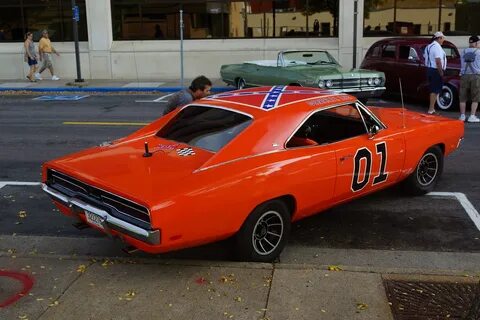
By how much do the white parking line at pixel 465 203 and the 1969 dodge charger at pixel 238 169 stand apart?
734 millimetres

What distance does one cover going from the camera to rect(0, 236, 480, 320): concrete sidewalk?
3.95 meters

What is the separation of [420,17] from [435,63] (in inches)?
365

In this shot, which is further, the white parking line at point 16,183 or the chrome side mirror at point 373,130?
the white parking line at point 16,183

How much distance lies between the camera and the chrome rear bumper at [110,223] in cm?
407

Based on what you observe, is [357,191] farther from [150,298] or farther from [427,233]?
[150,298]

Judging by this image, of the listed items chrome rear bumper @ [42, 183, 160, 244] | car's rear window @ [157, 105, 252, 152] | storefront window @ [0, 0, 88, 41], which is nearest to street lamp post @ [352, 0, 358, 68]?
storefront window @ [0, 0, 88, 41]

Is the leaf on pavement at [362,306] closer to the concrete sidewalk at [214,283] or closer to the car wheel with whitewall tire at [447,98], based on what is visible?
the concrete sidewalk at [214,283]

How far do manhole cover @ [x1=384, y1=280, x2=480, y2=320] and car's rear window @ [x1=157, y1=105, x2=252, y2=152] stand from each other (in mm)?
1802

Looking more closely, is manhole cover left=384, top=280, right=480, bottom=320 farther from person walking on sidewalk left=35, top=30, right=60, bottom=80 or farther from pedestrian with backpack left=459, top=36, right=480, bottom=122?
person walking on sidewalk left=35, top=30, right=60, bottom=80

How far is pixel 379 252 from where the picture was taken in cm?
513

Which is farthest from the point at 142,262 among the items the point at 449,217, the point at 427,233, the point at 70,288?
the point at 449,217

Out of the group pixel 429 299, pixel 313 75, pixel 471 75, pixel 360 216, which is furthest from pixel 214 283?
pixel 471 75

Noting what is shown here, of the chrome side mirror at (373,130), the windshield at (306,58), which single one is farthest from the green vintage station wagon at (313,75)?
the chrome side mirror at (373,130)

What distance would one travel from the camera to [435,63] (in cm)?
1187
